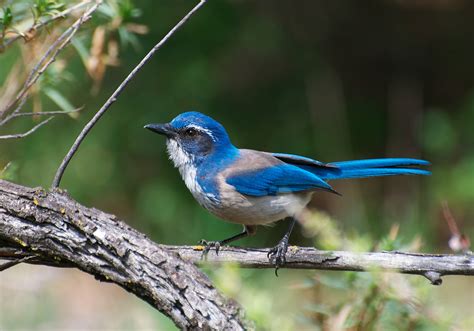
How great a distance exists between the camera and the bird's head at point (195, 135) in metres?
4.66

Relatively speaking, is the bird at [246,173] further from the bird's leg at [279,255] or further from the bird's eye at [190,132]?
the bird's leg at [279,255]

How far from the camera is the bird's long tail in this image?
4398 mm

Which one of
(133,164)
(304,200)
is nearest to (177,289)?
(304,200)

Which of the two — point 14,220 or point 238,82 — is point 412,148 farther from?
point 14,220

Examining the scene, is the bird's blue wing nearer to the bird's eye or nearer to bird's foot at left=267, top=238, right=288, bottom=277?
the bird's eye

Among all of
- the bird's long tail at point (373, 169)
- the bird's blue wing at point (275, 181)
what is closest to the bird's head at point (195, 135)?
the bird's blue wing at point (275, 181)

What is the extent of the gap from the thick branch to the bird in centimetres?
124

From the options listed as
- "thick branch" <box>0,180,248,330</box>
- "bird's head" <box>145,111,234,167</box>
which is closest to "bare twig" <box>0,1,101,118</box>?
"thick branch" <box>0,180,248,330</box>

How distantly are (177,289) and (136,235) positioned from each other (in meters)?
0.28

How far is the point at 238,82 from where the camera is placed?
8.83 metres

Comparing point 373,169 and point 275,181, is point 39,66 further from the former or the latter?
point 373,169

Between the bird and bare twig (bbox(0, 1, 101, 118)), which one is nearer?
bare twig (bbox(0, 1, 101, 118))

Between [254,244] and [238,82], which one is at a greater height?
[238,82]

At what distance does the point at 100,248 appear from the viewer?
116 inches
